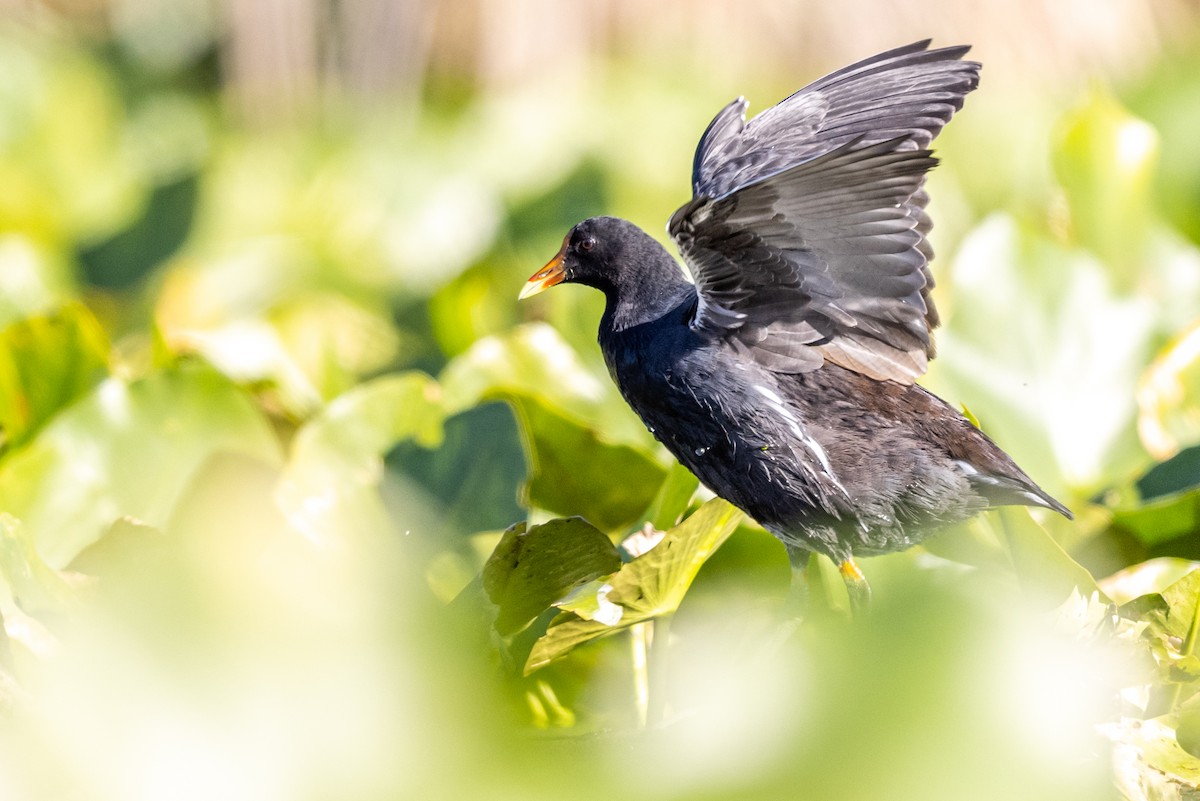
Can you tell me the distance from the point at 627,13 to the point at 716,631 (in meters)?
2.17

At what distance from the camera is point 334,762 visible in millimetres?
709

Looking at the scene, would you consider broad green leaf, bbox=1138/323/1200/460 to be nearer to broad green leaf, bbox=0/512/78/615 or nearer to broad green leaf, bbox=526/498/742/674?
broad green leaf, bbox=526/498/742/674

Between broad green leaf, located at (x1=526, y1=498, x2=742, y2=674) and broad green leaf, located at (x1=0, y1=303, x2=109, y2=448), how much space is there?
0.61 meters

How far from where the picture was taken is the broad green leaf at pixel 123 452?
103cm

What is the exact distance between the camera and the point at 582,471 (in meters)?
1.06

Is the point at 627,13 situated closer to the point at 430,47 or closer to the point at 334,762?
the point at 430,47

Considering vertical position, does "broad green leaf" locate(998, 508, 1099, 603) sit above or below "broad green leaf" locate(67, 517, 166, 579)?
below

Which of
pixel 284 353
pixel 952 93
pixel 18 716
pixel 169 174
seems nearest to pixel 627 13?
pixel 169 174

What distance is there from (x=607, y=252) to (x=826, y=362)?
A: 0.24 meters

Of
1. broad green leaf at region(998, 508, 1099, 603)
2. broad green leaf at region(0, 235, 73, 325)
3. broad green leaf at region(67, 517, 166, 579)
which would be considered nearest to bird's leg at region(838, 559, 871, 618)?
broad green leaf at region(998, 508, 1099, 603)

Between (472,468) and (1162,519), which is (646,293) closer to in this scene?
(472,468)

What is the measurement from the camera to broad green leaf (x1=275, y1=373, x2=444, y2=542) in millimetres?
978

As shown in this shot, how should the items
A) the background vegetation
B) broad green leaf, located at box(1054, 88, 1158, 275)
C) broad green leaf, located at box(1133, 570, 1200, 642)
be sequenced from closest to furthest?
the background vegetation
broad green leaf, located at box(1133, 570, 1200, 642)
broad green leaf, located at box(1054, 88, 1158, 275)

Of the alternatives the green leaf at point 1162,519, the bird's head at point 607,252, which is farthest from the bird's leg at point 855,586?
the bird's head at point 607,252
